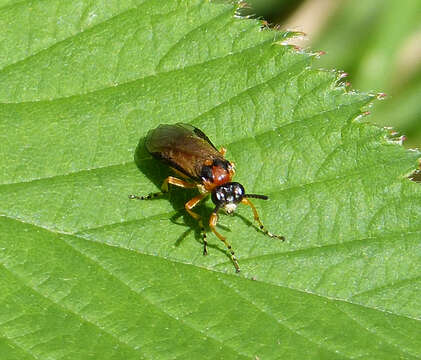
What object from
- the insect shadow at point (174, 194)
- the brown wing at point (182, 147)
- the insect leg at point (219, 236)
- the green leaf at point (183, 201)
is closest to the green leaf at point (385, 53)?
the green leaf at point (183, 201)

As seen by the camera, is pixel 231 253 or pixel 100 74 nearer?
pixel 231 253

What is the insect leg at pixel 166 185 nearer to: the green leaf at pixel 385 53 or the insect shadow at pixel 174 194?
the insect shadow at pixel 174 194

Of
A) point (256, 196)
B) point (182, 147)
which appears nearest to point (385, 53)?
point (182, 147)

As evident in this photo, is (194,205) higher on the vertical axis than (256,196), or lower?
lower

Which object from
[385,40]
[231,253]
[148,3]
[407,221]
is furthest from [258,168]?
[385,40]

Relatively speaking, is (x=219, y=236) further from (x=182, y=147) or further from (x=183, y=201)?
(x=182, y=147)

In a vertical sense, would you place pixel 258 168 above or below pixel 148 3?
below

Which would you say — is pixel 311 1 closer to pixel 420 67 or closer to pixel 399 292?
pixel 420 67
